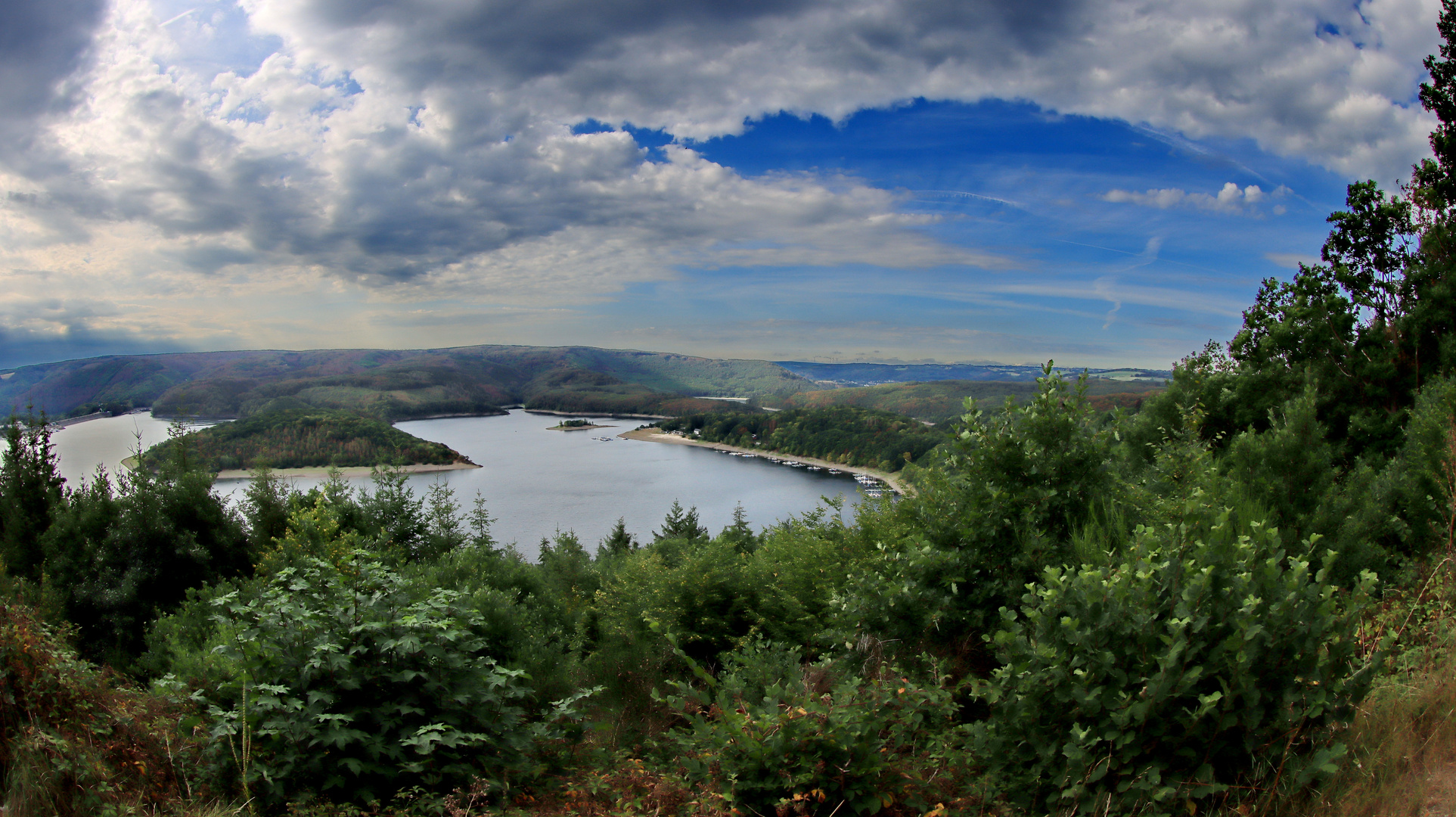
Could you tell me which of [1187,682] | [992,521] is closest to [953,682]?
[992,521]

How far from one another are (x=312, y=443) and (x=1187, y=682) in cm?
9964

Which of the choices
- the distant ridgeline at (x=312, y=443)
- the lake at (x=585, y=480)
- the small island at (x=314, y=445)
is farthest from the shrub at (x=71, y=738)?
the distant ridgeline at (x=312, y=443)

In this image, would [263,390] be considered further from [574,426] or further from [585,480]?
[585,480]

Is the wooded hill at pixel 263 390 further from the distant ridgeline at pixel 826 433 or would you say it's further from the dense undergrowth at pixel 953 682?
the dense undergrowth at pixel 953 682

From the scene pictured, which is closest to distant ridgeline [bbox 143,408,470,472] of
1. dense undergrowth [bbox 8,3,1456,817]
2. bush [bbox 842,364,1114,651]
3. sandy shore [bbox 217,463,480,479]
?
sandy shore [bbox 217,463,480,479]

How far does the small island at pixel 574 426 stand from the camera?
147 metres

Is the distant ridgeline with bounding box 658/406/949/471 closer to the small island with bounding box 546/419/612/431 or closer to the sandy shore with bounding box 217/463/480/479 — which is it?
the small island with bounding box 546/419/612/431

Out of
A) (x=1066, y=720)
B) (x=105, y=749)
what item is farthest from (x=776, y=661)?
(x=105, y=749)

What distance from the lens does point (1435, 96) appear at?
51.8 ft

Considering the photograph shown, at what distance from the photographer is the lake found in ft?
194

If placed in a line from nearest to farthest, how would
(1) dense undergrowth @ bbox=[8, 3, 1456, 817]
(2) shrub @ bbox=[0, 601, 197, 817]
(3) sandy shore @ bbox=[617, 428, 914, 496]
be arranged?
(1) dense undergrowth @ bbox=[8, 3, 1456, 817] → (2) shrub @ bbox=[0, 601, 197, 817] → (3) sandy shore @ bbox=[617, 428, 914, 496]

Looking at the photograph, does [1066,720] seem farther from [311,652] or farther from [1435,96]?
[1435,96]

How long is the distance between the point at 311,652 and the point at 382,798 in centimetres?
95

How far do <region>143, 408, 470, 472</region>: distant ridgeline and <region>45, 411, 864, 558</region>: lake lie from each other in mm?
3987
